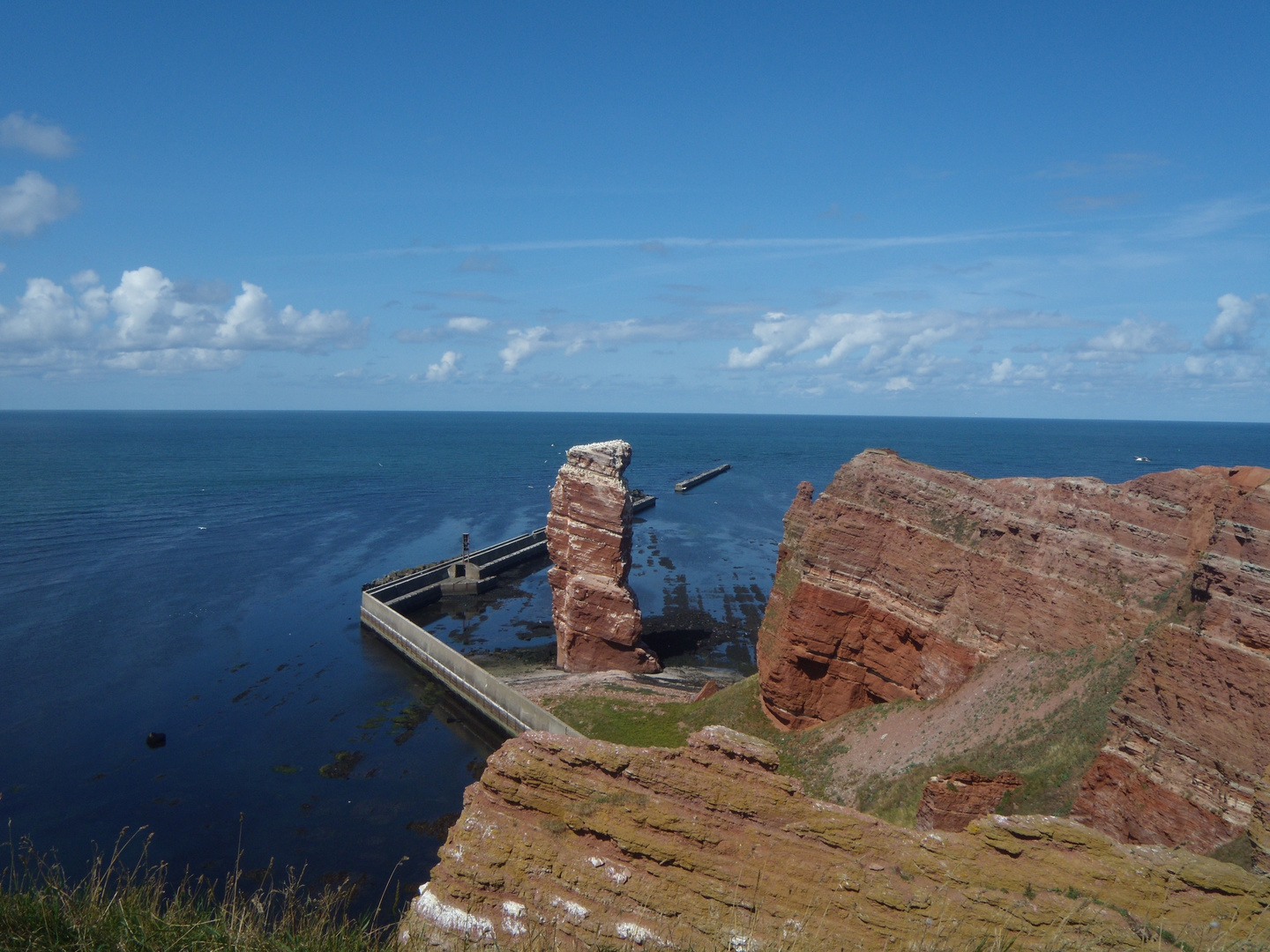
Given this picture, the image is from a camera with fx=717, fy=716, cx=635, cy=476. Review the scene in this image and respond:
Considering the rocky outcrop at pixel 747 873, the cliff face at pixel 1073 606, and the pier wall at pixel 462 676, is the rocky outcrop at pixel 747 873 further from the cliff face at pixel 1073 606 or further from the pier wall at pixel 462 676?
the pier wall at pixel 462 676

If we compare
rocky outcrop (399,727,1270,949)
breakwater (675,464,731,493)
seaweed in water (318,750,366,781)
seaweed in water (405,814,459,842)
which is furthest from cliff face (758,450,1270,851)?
breakwater (675,464,731,493)

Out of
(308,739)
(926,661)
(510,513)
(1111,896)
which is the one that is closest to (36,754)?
(308,739)

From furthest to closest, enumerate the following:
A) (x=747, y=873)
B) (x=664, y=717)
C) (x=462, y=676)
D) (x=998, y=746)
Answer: (x=462, y=676), (x=664, y=717), (x=998, y=746), (x=747, y=873)

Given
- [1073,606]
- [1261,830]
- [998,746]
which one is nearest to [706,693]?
[998,746]

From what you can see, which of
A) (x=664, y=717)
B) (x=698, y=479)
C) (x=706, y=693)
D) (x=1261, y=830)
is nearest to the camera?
(x=1261, y=830)

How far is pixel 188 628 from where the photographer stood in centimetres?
4812

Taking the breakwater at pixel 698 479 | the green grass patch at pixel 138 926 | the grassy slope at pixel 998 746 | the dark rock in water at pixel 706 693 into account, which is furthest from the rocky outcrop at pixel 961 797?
the breakwater at pixel 698 479

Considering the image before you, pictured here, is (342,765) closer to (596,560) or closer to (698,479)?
(596,560)

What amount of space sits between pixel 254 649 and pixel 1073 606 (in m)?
44.9

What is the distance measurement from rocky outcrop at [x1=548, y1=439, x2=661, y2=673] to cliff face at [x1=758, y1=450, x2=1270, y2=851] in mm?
12161

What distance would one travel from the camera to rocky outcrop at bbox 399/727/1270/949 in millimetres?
9383

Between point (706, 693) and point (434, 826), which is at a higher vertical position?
point (706, 693)

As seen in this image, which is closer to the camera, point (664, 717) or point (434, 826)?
point (434, 826)

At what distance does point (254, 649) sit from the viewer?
149ft
